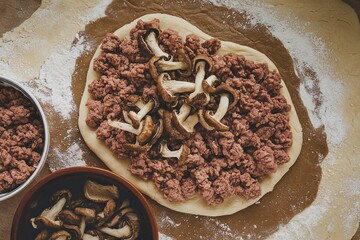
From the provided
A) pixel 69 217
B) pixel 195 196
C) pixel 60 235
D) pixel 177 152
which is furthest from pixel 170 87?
pixel 60 235

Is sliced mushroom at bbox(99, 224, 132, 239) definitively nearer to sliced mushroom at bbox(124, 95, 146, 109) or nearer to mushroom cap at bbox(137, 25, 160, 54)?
sliced mushroom at bbox(124, 95, 146, 109)

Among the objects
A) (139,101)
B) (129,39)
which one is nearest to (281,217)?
(139,101)

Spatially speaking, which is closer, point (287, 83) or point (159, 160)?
point (159, 160)

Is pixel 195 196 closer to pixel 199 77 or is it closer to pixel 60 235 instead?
pixel 199 77

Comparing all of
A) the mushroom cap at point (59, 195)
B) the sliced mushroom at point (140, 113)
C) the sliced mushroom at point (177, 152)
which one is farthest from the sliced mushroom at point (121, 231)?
the sliced mushroom at point (140, 113)

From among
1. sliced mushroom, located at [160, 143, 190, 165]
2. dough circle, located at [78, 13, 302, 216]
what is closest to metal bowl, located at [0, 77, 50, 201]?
dough circle, located at [78, 13, 302, 216]

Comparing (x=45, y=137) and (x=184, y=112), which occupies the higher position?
(x=184, y=112)

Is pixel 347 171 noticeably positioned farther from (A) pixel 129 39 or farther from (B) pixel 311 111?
(A) pixel 129 39

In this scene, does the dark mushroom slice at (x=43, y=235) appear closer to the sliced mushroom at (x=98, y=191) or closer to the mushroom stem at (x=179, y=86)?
the sliced mushroom at (x=98, y=191)
